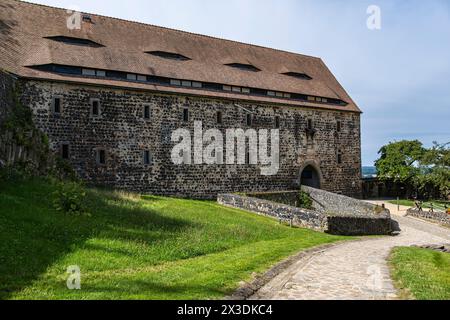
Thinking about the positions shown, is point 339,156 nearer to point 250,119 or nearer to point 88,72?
point 250,119

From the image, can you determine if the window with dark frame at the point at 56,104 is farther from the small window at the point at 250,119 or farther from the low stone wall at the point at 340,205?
the low stone wall at the point at 340,205

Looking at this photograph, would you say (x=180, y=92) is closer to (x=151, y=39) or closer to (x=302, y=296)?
(x=151, y=39)

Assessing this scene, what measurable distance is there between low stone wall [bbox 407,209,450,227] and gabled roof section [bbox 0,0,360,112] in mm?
11295

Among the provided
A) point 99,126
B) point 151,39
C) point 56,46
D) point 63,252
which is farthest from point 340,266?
point 151,39

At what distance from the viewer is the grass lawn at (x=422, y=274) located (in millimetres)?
8685

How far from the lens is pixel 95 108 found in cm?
2778

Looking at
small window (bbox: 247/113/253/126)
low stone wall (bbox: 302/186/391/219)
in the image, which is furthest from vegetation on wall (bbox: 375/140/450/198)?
small window (bbox: 247/113/253/126)

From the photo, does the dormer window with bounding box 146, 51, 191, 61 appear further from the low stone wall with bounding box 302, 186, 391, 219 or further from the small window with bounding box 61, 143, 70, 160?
the low stone wall with bounding box 302, 186, 391, 219

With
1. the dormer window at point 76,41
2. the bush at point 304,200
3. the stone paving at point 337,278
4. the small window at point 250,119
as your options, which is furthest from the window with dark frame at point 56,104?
the bush at point 304,200

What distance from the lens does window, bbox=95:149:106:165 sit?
27.6 meters

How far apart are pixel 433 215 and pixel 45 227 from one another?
28.2m

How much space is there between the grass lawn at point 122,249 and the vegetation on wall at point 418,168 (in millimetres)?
27335

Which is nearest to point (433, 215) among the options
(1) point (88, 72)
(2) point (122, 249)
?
(1) point (88, 72)
